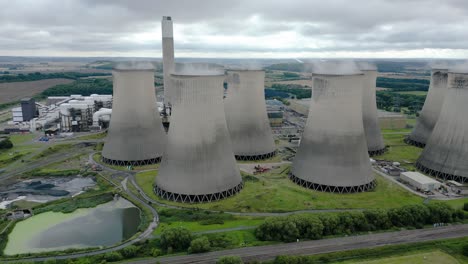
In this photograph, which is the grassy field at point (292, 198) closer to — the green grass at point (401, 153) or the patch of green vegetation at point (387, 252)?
the patch of green vegetation at point (387, 252)

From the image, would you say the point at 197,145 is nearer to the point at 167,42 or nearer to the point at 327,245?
the point at 327,245

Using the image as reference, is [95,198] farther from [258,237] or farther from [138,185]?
[258,237]

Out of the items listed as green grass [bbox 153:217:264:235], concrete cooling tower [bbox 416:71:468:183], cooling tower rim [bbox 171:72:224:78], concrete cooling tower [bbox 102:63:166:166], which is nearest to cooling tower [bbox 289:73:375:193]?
green grass [bbox 153:217:264:235]

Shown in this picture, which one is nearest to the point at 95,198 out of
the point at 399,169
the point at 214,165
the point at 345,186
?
the point at 214,165

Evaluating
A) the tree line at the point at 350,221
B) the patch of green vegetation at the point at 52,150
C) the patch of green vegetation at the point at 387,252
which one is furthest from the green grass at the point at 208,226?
the patch of green vegetation at the point at 52,150

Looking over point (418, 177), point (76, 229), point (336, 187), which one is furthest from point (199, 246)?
point (418, 177)

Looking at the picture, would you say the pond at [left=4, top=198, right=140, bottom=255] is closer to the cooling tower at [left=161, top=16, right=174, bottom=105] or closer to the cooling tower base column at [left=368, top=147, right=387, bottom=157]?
the cooling tower base column at [left=368, top=147, right=387, bottom=157]
